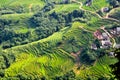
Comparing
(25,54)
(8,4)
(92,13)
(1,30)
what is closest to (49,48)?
(25,54)

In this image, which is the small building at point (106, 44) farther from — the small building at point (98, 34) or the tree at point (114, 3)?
the tree at point (114, 3)

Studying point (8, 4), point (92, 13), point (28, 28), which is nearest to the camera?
point (92, 13)

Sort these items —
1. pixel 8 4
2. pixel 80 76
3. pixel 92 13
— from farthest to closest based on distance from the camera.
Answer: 1. pixel 8 4
2. pixel 92 13
3. pixel 80 76

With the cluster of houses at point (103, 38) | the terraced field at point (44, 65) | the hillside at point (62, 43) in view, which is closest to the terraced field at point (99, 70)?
the hillside at point (62, 43)

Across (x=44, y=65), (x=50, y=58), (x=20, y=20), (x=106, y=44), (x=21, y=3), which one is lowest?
(x=44, y=65)

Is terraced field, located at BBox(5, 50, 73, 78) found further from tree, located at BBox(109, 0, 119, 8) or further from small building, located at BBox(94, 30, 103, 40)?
tree, located at BBox(109, 0, 119, 8)

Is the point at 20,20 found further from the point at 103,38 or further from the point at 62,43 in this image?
the point at 103,38

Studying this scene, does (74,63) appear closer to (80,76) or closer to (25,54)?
(80,76)

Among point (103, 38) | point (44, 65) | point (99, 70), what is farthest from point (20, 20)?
point (99, 70)

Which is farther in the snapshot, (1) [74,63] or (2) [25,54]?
(2) [25,54]
